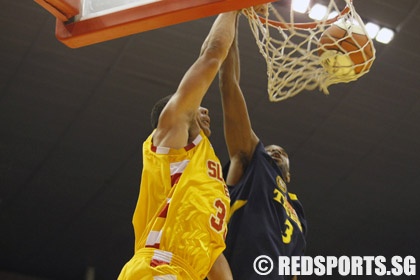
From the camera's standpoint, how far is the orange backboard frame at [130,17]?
→ 3170 millimetres

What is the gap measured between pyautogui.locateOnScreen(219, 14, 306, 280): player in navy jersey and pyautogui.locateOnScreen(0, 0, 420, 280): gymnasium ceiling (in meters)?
2.80

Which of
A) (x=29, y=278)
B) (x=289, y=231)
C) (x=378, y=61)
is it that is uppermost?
(x=378, y=61)

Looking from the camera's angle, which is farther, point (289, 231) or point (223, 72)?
point (223, 72)

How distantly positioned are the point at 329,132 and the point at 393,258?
9.84ft

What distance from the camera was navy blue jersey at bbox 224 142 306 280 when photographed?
376 centimetres

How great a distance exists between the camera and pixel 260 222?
3846 mm

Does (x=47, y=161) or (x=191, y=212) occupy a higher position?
(x=47, y=161)

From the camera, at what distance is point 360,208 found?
9711 mm

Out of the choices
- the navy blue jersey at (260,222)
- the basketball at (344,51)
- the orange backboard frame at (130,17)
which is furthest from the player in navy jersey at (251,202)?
the orange backboard frame at (130,17)

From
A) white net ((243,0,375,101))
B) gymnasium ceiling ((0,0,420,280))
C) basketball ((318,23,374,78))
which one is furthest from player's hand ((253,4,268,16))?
gymnasium ceiling ((0,0,420,280))

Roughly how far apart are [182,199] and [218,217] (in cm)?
16

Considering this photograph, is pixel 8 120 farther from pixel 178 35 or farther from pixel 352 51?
pixel 352 51

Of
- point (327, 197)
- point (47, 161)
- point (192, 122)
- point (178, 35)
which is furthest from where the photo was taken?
point (327, 197)

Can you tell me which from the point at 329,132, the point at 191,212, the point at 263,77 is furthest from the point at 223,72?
the point at 329,132
